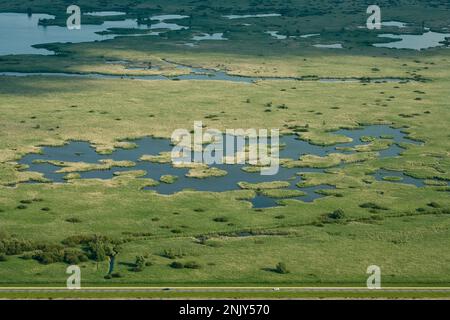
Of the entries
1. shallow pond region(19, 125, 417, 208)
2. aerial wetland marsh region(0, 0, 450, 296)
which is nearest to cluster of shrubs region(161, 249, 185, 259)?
aerial wetland marsh region(0, 0, 450, 296)

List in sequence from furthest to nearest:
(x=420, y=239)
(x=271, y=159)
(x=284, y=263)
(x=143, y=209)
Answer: (x=271, y=159)
(x=143, y=209)
(x=420, y=239)
(x=284, y=263)

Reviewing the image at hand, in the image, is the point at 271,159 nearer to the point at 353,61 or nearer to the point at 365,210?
the point at 365,210

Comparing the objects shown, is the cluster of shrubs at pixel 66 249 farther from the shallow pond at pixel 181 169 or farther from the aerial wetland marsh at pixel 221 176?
the shallow pond at pixel 181 169

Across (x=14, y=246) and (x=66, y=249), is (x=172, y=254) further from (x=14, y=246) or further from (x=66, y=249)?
(x=14, y=246)

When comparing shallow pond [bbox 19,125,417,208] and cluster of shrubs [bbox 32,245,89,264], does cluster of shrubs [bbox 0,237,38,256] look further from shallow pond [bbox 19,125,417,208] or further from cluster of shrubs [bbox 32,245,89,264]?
shallow pond [bbox 19,125,417,208]

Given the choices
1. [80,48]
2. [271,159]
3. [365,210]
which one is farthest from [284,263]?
[80,48]

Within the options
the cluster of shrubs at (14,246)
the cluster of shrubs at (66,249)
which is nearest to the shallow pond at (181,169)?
the cluster of shrubs at (66,249)
